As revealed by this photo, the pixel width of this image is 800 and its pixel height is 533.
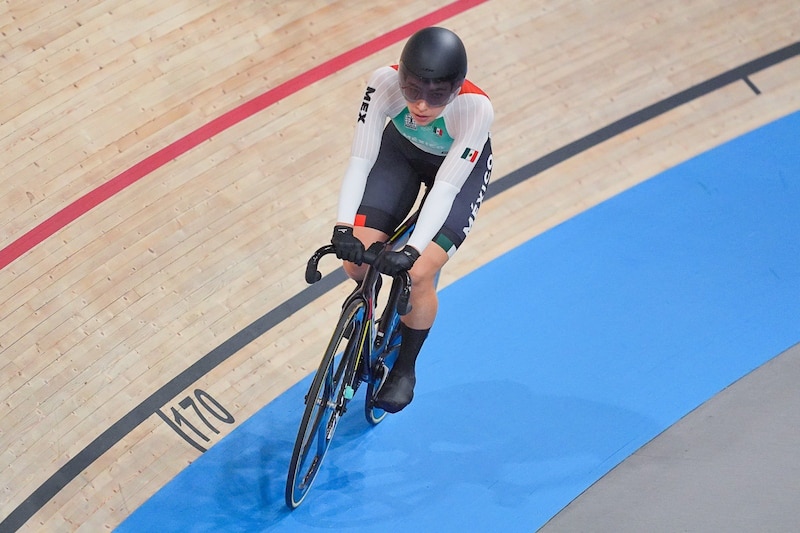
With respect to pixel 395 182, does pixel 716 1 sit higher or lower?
lower

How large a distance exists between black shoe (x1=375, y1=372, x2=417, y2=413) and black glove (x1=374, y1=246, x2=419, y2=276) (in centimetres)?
74

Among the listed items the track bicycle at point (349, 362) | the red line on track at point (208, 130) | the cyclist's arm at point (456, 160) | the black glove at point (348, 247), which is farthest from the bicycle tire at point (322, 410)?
the red line on track at point (208, 130)

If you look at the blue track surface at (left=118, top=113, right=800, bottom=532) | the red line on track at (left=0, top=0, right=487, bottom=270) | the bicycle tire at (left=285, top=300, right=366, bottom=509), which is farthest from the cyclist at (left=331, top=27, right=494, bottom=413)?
the red line on track at (left=0, top=0, right=487, bottom=270)

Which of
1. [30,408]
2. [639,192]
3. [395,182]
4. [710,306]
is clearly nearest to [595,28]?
[639,192]

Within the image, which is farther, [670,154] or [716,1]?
[716,1]

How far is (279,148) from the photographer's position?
4.50 meters

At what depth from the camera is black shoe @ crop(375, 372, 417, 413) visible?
3.41m

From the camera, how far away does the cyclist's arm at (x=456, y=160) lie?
9.59 ft

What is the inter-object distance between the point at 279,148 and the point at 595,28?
1.93m

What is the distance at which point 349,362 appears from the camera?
3.17m

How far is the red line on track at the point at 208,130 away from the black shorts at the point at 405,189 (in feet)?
5.09

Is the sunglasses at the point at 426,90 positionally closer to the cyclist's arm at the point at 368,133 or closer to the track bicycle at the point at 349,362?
the cyclist's arm at the point at 368,133

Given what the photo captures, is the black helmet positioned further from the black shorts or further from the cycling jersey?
the black shorts

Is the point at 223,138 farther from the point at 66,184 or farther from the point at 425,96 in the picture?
the point at 425,96
